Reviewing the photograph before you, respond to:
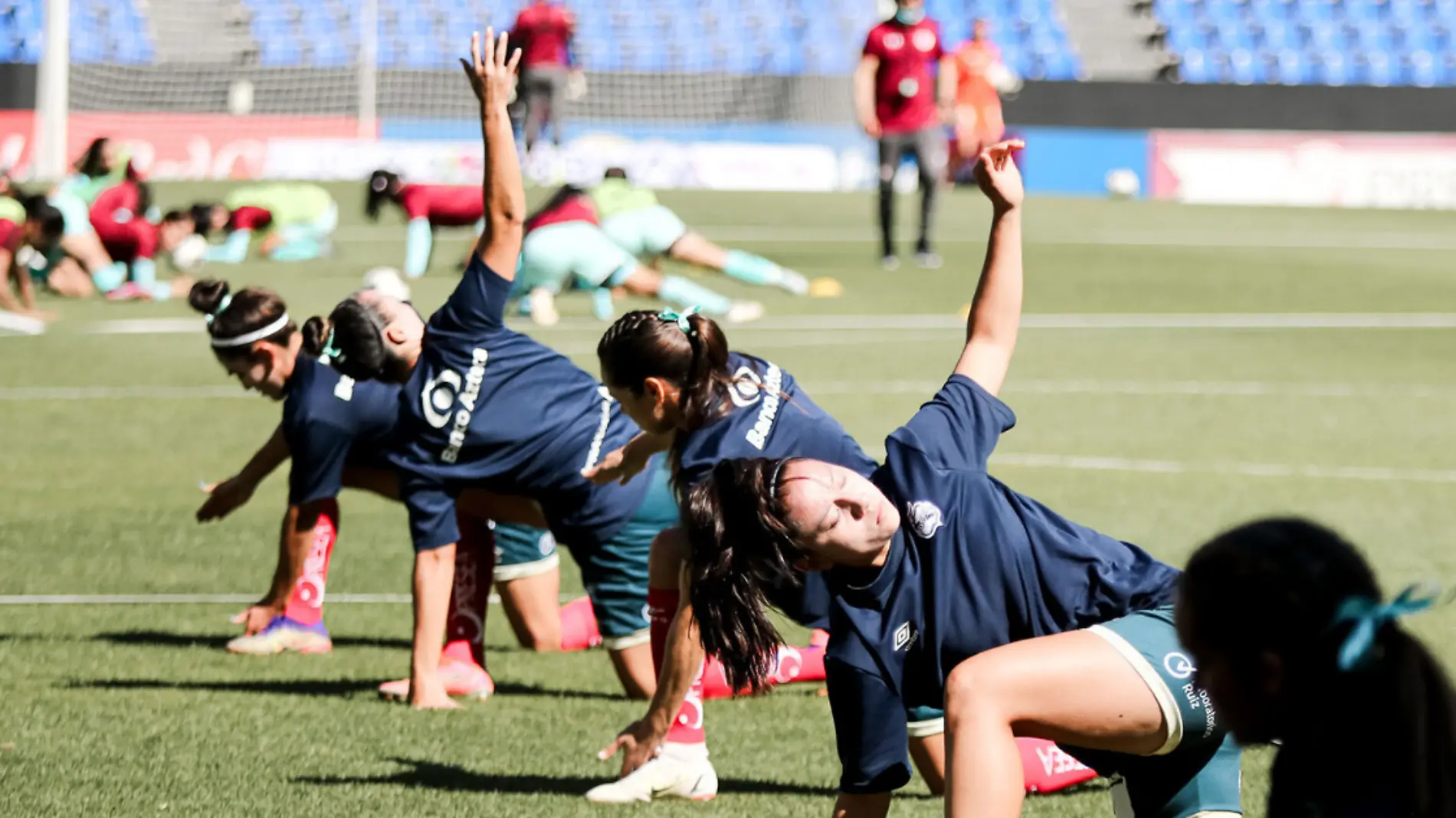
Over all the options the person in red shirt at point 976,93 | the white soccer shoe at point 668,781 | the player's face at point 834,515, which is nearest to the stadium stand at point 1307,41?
the person in red shirt at point 976,93

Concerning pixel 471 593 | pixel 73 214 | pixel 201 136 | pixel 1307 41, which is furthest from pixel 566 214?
pixel 1307 41

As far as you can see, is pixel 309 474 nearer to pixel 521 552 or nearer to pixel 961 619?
pixel 521 552

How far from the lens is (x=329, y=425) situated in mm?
6566

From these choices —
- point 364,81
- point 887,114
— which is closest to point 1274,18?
point 364,81

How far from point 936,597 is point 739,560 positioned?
1.32 ft

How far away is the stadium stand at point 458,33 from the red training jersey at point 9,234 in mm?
11557

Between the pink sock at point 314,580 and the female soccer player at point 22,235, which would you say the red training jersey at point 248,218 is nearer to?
A: the female soccer player at point 22,235

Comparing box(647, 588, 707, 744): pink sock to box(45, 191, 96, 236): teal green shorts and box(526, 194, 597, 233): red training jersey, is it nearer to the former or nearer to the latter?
box(526, 194, 597, 233): red training jersey

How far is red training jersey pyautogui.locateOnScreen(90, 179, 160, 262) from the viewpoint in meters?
16.9

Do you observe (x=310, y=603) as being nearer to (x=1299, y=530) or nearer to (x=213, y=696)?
(x=213, y=696)

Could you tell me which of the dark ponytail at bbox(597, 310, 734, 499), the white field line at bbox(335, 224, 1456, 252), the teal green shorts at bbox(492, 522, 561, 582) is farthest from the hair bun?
the white field line at bbox(335, 224, 1456, 252)

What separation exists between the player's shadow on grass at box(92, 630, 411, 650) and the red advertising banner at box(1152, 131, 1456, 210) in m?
24.3

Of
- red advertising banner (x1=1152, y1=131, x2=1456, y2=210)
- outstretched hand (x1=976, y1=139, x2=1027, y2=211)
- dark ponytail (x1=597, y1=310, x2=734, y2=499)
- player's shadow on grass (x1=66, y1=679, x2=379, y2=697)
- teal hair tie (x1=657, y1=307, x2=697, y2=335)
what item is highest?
outstretched hand (x1=976, y1=139, x2=1027, y2=211)

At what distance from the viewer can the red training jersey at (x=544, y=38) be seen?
23.7 meters
